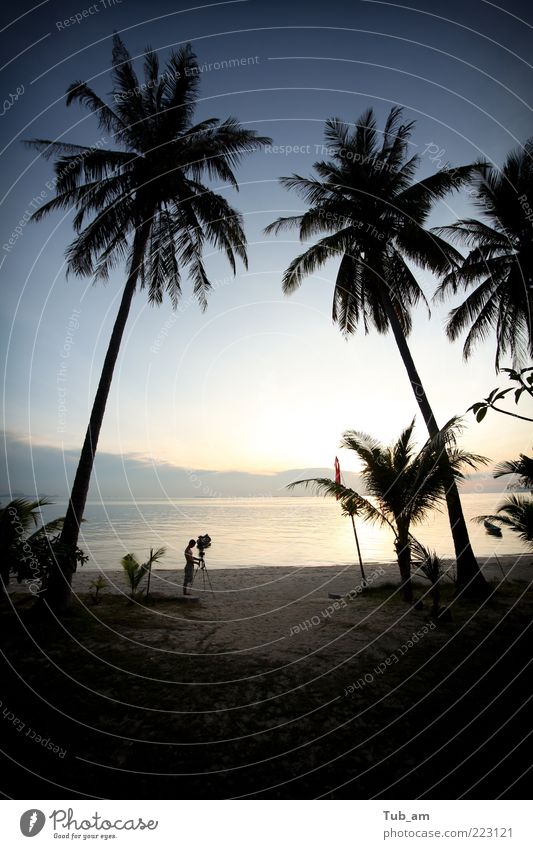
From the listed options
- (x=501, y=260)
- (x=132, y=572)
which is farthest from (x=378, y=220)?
(x=132, y=572)

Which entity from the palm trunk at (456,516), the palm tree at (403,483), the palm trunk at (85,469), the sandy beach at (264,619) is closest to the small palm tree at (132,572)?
the sandy beach at (264,619)

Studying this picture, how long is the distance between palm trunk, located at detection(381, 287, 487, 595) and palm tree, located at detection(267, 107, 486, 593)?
4 cm

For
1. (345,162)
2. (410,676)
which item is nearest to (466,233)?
(345,162)

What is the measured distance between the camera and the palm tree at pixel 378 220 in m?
10.7

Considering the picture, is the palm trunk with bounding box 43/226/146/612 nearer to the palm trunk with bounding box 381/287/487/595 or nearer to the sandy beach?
the sandy beach

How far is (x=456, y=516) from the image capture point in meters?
9.26

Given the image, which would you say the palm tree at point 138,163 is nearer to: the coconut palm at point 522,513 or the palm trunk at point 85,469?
the palm trunk at point 85,469

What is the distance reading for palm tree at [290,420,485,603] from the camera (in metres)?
8.78

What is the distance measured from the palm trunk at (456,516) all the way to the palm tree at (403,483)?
0.33 m

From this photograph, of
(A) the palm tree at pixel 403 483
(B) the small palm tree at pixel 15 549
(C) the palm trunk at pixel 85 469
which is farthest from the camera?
(A) the palm tree at pixel 403 483

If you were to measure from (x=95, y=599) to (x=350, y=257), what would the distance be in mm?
13518

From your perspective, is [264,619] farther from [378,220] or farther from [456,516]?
[378,220]

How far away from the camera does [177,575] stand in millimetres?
16016

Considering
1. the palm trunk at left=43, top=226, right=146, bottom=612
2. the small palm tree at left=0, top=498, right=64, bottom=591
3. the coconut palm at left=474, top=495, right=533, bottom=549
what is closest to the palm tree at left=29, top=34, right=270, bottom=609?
the palm trunk at left=43, top=226, right=146, bottom=612
